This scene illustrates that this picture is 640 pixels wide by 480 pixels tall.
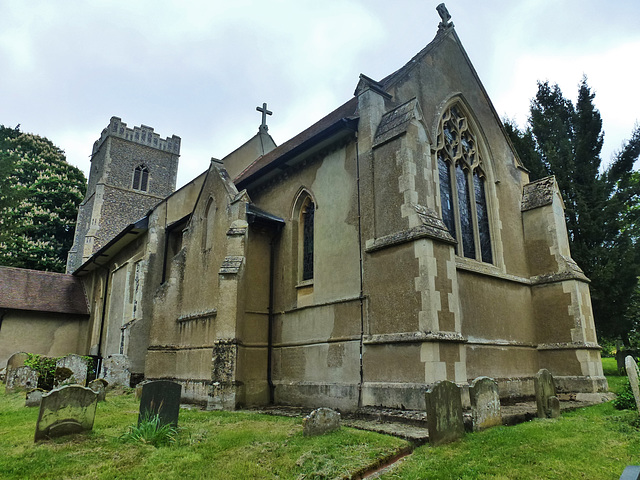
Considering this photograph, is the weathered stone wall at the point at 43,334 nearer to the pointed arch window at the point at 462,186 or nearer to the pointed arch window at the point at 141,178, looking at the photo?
the pointed arch window at the point at 462,186

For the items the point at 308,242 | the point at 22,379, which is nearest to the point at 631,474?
the point at 308,242

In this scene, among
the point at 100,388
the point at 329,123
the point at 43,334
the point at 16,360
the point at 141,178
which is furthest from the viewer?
the point at 141,178

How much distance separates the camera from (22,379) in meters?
13.6

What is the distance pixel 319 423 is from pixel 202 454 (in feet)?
6.02

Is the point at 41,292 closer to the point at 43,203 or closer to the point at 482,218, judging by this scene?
the point at 43,203

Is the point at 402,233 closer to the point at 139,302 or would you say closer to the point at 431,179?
the point at 431,179

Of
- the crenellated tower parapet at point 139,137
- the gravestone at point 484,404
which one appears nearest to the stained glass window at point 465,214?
the gravestone at point 484,404

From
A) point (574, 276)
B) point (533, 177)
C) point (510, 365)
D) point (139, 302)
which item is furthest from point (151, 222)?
point (533, 177)

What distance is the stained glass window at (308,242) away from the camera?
12.5 meters

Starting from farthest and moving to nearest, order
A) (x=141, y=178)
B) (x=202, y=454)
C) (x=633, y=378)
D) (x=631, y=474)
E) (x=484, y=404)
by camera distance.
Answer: (x=141, y=178) < (x=484, y=404) < (x=633, y=378) < (x=202, y=454) < (x=631, y=474)

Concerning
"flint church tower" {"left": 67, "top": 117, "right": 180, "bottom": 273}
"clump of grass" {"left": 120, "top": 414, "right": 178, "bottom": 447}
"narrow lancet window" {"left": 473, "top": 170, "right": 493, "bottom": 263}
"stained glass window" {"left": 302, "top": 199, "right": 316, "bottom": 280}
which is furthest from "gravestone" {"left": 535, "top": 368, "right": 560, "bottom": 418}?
"flint church tower" {"left": 67, "top": 117, "right": 180, "bottom": 273}

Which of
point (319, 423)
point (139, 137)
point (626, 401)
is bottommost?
point (319, 423)

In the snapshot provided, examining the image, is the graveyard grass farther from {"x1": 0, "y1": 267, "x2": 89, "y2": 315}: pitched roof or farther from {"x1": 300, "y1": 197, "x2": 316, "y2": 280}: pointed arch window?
{"x1": 0, "y1": 267, "x2": 89, "y2": 315}: pitched roof

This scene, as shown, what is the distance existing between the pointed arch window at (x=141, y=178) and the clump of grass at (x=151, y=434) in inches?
1624
